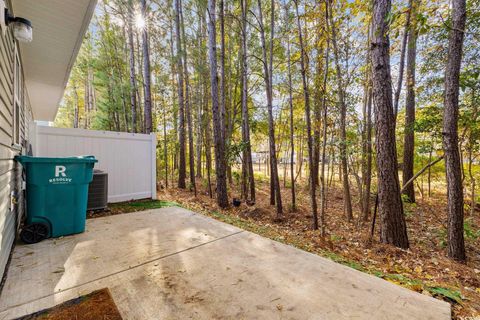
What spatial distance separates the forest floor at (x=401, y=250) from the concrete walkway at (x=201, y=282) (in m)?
0.42

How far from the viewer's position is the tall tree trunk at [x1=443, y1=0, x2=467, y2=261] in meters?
3.22

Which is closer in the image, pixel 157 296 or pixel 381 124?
pixel 157 296

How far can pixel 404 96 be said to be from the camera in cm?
718

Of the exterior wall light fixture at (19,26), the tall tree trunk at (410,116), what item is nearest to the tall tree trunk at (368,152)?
the tall tree trunk at (410,116)

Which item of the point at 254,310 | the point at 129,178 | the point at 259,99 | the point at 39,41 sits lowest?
the point at 254,310

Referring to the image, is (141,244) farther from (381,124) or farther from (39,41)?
(381,124)

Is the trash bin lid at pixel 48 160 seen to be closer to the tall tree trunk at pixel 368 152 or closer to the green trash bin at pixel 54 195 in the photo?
the green trash bin at pixel 54 195

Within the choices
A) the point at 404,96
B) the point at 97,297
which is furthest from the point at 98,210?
the point at 404,96

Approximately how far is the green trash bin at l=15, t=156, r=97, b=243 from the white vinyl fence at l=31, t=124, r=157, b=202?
152 cm

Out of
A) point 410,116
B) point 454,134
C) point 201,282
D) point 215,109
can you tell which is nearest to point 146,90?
point 215,109

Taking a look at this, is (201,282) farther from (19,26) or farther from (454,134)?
(454,134)

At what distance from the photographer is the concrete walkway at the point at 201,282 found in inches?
56.6

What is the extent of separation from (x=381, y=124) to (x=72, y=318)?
13.9 ft

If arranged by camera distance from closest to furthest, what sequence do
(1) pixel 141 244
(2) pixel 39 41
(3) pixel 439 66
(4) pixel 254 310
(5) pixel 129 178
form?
(4) pixel 254 310 < (1) pixel 141 244 < (2) pixel 39 41 < (5) pixel 129 178 < (3) pixel 439 66
